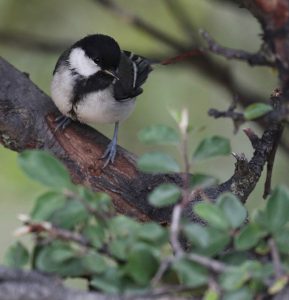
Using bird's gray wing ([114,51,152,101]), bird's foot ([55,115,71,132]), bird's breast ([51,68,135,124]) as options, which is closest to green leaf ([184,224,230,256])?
bird's foot ([55,115,71,132])

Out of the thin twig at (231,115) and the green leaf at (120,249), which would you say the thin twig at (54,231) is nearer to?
the green leaf at (120,249)

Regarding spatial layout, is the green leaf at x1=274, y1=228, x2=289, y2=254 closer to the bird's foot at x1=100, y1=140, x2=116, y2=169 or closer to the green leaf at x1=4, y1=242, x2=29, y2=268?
the green leaf at x1=4, y1=242, x2=29, y2=268

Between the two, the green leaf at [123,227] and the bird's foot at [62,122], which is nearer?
the green leaf at [123,227]

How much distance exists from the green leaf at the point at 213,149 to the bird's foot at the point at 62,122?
1.03 meters

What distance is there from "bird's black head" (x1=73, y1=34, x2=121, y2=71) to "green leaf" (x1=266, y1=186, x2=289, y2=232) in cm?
155

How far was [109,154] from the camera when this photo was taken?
2146mm

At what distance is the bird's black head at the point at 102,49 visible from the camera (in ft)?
8.77

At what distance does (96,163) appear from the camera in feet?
6.94

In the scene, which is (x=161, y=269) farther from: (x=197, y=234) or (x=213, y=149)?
(x=213, y=149)

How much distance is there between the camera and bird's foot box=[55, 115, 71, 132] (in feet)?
7.27

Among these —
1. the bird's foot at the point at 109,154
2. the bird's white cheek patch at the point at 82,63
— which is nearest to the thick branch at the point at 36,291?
the bird's foot at the point at 109,154

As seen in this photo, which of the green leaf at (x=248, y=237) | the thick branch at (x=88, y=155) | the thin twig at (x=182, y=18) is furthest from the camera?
the thin twig at (x=182, y=18)

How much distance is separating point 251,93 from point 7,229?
4.58 feet

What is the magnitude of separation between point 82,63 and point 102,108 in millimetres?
203
